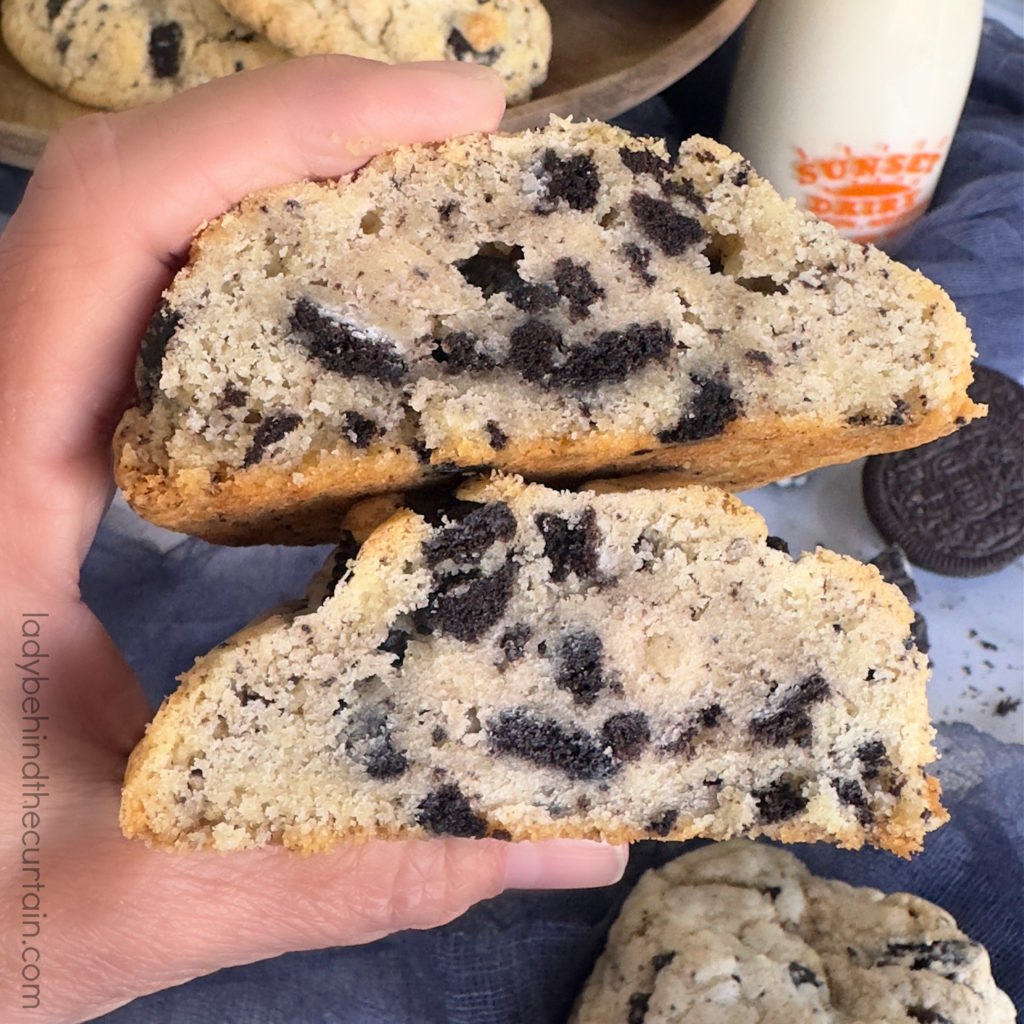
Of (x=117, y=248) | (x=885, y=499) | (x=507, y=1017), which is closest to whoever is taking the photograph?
(x=117, y=248)

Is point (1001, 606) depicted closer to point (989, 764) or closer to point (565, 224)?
point (989, 764)

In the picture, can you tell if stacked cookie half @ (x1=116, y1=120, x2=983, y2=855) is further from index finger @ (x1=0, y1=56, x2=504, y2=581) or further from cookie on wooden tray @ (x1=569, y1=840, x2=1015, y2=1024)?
cookie on wooden tray @ (x1=569, y1=840, x2=1015, y2=1024)

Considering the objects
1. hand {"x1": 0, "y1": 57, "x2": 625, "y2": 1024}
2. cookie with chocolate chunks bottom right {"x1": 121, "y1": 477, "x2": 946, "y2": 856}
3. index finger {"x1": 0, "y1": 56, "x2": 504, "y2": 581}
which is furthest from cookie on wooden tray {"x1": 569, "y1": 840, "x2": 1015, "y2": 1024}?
index finger {"x1": 0, "y1": 56, "x2": 504, "y2": 581}

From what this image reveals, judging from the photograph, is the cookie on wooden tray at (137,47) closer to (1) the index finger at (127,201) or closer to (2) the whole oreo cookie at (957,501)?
(1) the index finger at (127,201)

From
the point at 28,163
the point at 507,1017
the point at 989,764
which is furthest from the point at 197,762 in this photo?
the point at 989,764

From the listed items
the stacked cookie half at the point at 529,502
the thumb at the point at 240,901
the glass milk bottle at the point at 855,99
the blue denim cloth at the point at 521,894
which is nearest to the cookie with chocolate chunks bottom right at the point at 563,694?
the stacked cookie half at the point at 529,502

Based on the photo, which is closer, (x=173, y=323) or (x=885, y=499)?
(x=173, y=323)
